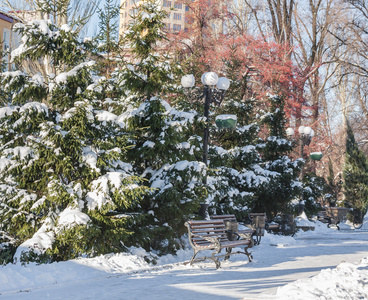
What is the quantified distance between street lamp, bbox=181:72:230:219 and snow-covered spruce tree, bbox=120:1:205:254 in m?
0.51

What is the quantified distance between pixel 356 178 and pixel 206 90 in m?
18.1

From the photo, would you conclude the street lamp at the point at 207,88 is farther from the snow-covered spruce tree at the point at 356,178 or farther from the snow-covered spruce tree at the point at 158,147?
the snow-covered spruce tree at the point at 356,178

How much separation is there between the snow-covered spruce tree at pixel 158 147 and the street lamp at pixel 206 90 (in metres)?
0.51

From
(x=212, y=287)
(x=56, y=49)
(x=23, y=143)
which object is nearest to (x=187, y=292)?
(x=212, y=287)

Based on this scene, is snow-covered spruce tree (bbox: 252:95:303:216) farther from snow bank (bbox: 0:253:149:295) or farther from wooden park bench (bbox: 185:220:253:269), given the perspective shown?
snow bank (bbox: 0:253:149:295)

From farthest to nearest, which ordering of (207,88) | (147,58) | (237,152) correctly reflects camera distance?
1. (237,152)
2. (207,88)
3. (147,58)

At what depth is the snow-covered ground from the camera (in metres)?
5.89

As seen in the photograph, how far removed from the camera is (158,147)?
989cm

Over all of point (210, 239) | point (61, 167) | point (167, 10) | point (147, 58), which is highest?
point (167, 10)

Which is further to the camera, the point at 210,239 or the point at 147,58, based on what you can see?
the point at 147,58

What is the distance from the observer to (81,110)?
28.7 feet

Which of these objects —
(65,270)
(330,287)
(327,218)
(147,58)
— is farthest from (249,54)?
(330,287)

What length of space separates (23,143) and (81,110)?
169 centimetres

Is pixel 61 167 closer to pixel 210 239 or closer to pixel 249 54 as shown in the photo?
pixel 210 239
